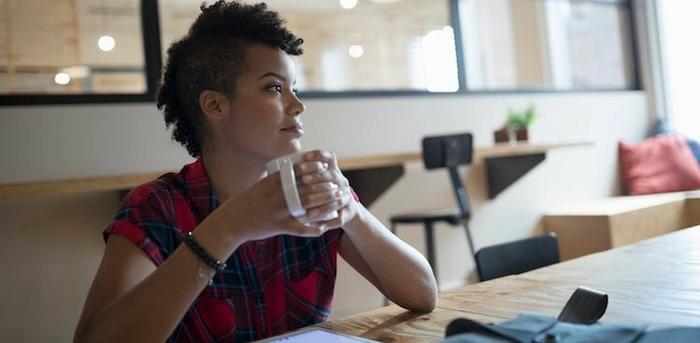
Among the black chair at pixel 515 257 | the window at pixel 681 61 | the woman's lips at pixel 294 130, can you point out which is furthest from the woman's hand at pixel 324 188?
the window at pixel 681 61

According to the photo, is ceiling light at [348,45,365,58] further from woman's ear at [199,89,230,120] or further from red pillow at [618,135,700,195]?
woman's ear at [199,89,230,120]

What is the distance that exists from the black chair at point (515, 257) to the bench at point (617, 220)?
2.16 metres

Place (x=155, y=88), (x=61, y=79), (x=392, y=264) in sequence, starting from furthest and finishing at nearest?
(x=61, y=79) → (x=155, y=88) → (x=392, y=264)

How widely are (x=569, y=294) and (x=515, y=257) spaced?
530 millimetres

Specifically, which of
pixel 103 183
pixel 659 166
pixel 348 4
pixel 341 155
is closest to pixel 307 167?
pixel 103 183

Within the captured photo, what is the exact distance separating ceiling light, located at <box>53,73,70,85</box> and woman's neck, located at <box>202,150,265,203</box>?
5.94 feet

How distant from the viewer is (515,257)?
1544 mm

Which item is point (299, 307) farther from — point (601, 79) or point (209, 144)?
point (601, 79)

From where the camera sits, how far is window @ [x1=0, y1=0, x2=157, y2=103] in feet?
8.53

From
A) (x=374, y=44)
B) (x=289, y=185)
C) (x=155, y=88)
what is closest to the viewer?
(x=289, y=185)

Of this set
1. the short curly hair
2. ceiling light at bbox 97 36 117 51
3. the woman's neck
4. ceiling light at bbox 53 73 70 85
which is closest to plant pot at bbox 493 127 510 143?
ceiling light at bbox 97 36 117 51

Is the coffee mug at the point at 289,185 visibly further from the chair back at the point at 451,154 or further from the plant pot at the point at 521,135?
the plant pot at the point at 521,135

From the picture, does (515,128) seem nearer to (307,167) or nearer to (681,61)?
(681,61)

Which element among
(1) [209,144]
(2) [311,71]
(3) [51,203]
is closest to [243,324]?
(1) [209,144]
